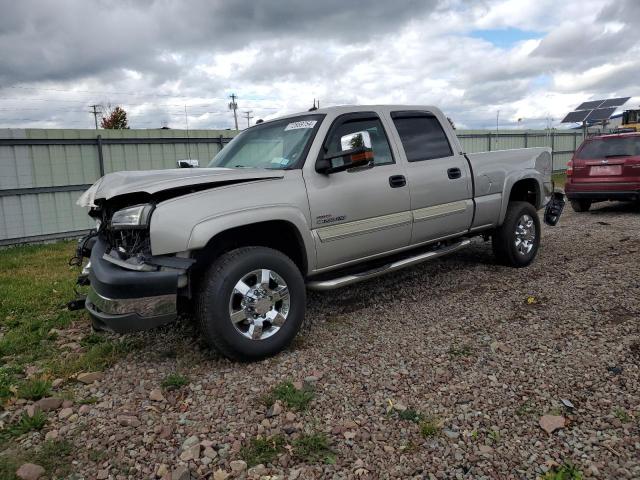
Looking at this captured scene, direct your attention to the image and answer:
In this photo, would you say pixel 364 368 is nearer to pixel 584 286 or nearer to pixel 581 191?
pixel 584 286

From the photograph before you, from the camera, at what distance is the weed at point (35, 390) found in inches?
128

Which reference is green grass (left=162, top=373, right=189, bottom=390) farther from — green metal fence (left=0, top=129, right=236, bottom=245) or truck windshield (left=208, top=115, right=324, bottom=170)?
green metal fence (left=0, top=129, right=236, bottom=245)

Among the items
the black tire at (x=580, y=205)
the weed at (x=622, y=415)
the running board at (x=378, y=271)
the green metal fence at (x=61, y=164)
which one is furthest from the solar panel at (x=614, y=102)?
the weed at (x=622, y=415)

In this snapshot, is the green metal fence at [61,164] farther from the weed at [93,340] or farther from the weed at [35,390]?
the weed at [35,390]

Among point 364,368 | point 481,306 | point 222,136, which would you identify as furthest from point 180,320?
point 222,136

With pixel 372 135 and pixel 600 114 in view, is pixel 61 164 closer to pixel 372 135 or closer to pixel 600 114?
pixel 372 135

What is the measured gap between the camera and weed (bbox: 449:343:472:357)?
3.59 meters

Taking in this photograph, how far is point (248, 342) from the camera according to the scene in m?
3.49

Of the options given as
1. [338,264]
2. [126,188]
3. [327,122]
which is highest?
[327,122]

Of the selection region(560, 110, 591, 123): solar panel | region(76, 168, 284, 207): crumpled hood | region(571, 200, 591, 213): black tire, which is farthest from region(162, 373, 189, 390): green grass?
region(560, 110, 591, 123): solar panel

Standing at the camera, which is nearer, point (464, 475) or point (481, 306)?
point (464, 475)

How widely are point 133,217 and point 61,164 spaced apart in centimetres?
801

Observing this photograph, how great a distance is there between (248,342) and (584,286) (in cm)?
355

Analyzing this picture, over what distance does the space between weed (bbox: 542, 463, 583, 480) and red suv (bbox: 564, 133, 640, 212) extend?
341 inches
